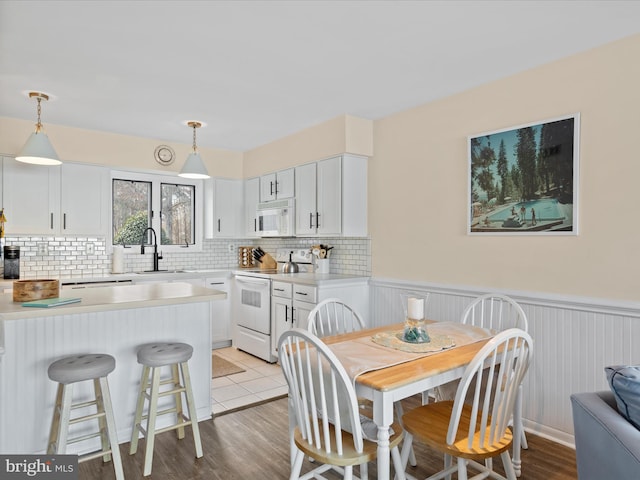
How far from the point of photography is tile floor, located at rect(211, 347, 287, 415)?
11.0 ft

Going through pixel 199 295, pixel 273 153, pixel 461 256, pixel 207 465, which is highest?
pixel 273 153

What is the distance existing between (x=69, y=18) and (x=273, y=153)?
9.42 ft

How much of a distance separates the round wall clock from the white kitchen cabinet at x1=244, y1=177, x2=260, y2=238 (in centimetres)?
99

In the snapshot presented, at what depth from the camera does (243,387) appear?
3697 mm

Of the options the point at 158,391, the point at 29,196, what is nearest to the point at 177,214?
the point at 29,196

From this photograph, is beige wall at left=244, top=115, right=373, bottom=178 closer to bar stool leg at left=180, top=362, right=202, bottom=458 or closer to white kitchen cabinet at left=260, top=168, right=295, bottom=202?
white kitchen cabinet at left=260, top=168, right=295, bottom=202

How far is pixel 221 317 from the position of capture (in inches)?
200

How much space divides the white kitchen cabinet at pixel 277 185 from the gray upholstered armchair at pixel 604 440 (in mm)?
3529

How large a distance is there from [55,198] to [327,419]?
3.91 metres

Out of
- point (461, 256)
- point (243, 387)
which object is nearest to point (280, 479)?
point (243, 387)

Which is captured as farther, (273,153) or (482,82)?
(273,153)

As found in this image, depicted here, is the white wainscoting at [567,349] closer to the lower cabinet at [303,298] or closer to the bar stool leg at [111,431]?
the lower cabinet at [303,298]

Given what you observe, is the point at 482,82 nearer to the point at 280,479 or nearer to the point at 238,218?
the point at 280,479

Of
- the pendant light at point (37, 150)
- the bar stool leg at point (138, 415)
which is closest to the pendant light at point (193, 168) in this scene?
the pendant light at point (37, 150)
